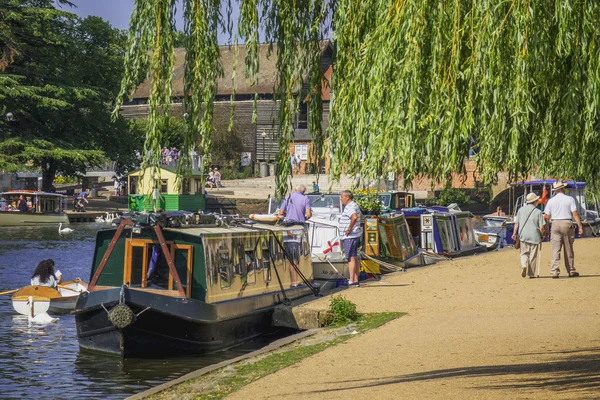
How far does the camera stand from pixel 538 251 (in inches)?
839

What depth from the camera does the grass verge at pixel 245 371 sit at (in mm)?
10398

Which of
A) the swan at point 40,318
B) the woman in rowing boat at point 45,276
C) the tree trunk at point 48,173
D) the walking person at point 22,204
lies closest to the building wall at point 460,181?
the swan at point 40,318

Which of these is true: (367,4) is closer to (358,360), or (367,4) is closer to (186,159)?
(186,159)

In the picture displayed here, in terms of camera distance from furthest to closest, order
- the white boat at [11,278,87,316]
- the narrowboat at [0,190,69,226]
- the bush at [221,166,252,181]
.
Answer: the bush at [221,166,252,181] → the narrowboat at [0,190,69,226] → the white boat at [11,278,87,316]

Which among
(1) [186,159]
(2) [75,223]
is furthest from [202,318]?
(2) [75,223]

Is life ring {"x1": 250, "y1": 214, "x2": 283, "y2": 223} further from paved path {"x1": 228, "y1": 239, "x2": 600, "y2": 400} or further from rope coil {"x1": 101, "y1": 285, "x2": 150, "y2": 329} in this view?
rope coil {"x1": 101, "y1": 285, "x2": 150, "y2": 329}

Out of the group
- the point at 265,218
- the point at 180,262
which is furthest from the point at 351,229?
the point at 180,262

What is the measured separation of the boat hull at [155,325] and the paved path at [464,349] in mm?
1801

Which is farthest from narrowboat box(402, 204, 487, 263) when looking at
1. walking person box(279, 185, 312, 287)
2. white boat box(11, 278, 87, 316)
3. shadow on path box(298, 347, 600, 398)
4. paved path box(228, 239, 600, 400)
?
shadow on path box(298, 347, 600, 398)

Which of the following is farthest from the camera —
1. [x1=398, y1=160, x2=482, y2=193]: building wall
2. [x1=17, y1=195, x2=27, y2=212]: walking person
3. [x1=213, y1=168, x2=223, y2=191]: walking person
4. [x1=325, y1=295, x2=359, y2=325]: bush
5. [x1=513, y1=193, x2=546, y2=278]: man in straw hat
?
[x1=213, y1=168, x2=223, y2=191]: walking person

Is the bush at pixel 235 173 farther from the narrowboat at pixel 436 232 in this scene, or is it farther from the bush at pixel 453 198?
the narrowboat at pixel 436 232

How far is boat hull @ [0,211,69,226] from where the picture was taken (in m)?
55.7

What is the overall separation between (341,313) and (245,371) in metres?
3.51

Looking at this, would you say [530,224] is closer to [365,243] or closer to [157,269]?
[365,243]
